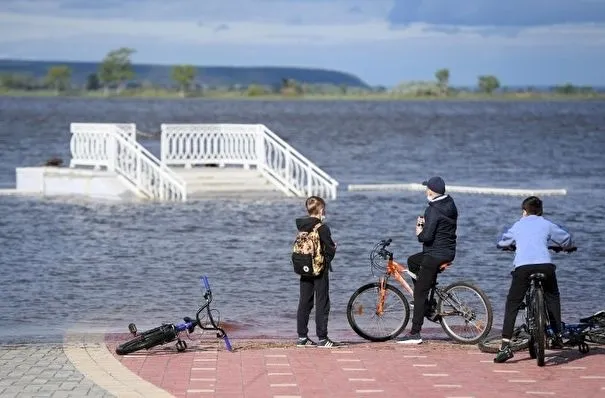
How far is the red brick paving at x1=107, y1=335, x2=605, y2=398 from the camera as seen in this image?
11.4 m

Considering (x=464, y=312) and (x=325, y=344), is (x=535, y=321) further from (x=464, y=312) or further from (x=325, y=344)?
(x=325, y=344)

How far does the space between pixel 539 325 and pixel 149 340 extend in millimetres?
3541

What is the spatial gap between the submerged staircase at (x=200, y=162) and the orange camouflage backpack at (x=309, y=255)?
2194 centimetres

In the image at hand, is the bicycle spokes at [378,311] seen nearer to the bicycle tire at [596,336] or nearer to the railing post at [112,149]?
the bicycle tire at [596,336]

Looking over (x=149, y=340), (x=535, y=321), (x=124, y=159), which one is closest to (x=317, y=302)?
(x=149, y=340)

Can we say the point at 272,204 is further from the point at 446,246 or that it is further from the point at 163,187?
the point at 446,246

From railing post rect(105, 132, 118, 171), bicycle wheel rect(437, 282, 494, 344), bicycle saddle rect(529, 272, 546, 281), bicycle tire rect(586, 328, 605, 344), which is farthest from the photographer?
railing post rect(105, 132, 118, 171)

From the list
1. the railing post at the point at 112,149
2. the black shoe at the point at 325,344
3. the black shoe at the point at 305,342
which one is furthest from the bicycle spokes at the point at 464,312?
the railing post at the point at 112,149

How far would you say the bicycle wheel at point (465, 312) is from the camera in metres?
14.1

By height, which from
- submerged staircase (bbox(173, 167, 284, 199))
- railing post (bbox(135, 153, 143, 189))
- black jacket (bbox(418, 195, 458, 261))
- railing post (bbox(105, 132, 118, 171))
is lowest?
submerged staircase (bbox(173, 167, 284, 199))

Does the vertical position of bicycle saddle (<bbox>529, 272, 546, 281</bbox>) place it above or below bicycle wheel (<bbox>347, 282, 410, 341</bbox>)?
above

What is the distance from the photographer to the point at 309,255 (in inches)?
547

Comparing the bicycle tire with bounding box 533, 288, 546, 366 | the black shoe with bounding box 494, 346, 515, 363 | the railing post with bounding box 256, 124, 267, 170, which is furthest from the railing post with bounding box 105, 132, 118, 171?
the bicycle tire with bounding box 533, 288, 546, 366

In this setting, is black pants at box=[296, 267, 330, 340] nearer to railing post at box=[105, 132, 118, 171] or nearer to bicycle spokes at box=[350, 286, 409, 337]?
bicycle spokes at box=[350, 286, 409, 337]
